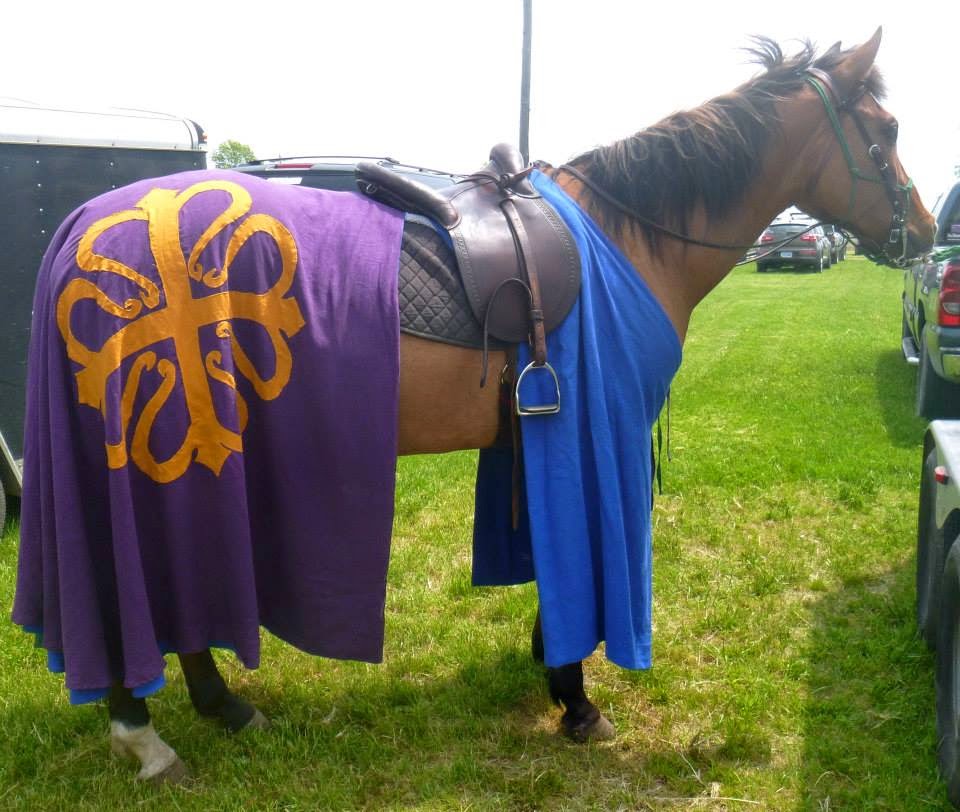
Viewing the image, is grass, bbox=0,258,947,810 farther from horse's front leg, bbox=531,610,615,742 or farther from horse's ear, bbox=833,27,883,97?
horse's ear, bbox=833,27,883,97

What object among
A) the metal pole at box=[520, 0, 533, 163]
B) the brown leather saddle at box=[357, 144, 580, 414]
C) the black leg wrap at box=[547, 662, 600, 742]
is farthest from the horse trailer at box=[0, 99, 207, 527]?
the metal pole at box=[520, 0, 533, 163]

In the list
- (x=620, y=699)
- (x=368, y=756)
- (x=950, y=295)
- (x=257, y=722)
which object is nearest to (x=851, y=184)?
(x=620, y=699)

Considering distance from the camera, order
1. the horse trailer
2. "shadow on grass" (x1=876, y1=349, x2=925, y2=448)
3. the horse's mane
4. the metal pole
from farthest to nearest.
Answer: the metal pole
"shadow on grass" (x1=876, y1=349, x2=925, y2=448)
the horse trailer
the horse's mane

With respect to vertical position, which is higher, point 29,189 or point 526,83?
point 526,83

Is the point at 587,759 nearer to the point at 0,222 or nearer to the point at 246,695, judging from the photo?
the point at 246,695

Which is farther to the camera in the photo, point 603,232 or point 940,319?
point 940,319

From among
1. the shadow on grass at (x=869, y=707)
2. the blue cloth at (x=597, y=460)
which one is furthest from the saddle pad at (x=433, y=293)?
the shadow on grass at (x=869, y=707)

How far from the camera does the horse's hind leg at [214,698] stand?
8.87 feet

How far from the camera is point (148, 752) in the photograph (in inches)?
97.1

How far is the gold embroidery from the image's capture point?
6.84ft

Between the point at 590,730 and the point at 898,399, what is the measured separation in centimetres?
537

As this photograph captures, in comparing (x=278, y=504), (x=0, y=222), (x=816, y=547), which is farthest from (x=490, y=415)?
(x=0, y=222)

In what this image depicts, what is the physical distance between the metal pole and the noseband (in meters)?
11.5

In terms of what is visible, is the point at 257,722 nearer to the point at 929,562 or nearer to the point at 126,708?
the point at 126,708
